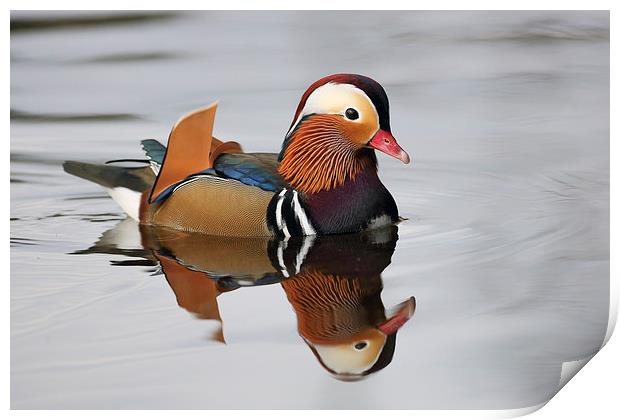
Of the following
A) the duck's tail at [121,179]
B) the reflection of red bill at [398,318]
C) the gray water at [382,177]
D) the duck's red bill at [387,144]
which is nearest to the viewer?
the gray water at [382,177]

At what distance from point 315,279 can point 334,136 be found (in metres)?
0.47

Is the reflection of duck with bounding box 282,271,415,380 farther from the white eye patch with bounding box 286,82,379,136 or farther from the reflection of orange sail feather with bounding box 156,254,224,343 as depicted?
the white eye patch with bounding box 286,82,379,136

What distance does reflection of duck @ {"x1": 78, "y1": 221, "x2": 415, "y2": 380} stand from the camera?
216 centimetres

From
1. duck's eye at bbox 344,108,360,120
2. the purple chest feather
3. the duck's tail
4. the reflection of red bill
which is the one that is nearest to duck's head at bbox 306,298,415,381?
the reflection of red bill

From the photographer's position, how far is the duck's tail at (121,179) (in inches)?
114

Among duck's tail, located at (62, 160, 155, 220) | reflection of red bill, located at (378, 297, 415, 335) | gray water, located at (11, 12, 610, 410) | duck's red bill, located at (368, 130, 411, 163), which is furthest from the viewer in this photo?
duck's tail, located at (62, 160, 155, 220)

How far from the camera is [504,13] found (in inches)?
92.0

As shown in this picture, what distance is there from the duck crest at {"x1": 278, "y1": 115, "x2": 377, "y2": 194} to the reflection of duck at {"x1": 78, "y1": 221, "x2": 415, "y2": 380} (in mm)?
147

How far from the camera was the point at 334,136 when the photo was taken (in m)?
2.85

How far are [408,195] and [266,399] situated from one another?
3.25ft

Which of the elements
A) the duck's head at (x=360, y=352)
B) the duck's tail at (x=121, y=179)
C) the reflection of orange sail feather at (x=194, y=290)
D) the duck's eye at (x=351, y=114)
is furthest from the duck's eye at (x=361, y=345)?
the duck's tail at (x=121, y=179)

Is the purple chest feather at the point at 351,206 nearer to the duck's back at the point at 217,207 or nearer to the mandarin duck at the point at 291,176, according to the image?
the mandarin duck at the point at 291,176

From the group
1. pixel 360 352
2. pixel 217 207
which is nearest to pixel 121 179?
pixel 217 207

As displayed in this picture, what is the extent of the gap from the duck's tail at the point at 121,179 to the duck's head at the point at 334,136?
0.32m
